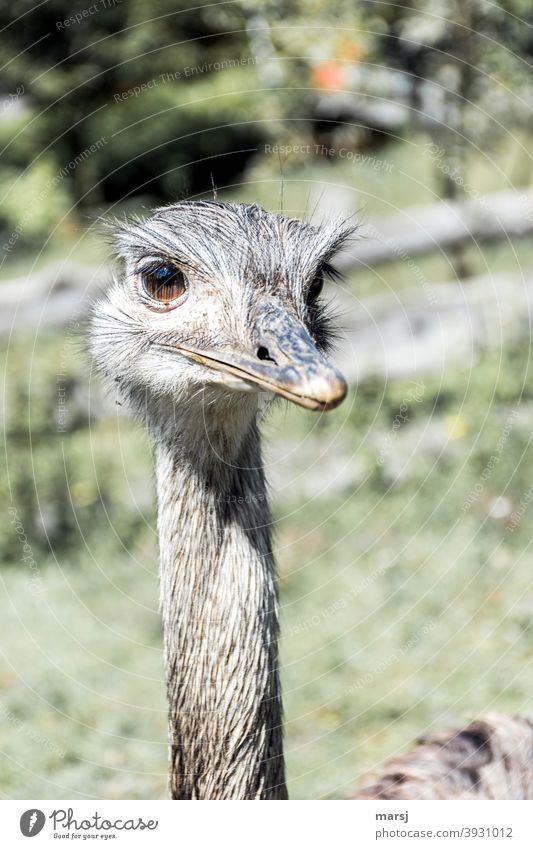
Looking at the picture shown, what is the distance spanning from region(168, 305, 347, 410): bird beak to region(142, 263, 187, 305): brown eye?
123 mm

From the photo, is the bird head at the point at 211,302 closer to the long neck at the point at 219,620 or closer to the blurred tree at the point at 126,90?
the long neck at the point at 219,620

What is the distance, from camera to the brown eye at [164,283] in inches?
79.9

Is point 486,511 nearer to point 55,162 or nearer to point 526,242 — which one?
point 526,242

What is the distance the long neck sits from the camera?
6.57 feet

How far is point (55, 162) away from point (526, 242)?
3.27 meters
